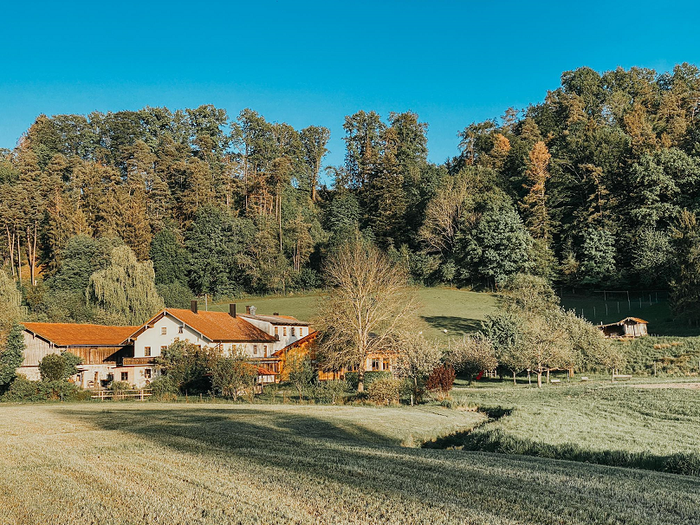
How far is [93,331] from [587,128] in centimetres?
7915

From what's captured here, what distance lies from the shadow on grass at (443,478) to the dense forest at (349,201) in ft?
183

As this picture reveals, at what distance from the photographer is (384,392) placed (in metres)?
31.7

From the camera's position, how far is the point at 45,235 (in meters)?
83.0

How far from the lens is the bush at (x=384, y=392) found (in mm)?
Answer: 31766

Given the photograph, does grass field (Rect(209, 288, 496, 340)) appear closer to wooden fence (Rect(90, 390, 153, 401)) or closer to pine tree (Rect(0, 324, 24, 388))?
wooden fence (Rect(90, 390, 153, 401))

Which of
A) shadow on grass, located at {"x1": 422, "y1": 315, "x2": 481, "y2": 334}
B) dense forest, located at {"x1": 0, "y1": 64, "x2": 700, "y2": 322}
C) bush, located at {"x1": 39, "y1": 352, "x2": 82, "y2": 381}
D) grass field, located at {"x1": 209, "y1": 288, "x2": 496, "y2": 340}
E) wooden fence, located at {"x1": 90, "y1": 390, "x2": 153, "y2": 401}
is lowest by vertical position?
wooden fence, located at {"x1": 90, "y1": 390, "x2": 153, "y2": 401}

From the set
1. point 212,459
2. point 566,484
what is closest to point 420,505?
point 566,484

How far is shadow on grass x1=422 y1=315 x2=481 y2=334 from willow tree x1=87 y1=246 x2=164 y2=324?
31.4 m

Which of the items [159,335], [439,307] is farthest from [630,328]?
[159,335]

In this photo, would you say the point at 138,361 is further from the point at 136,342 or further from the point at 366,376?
the point at 366,376

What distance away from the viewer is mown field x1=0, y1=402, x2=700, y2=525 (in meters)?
7.54

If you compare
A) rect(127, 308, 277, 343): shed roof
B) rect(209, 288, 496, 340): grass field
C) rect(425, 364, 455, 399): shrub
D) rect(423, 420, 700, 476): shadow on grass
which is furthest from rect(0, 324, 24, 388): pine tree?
rect(423, 420, 700, 476): shadow on grass

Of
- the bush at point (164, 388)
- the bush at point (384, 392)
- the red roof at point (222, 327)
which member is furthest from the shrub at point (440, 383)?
the red roof at point (222, 327)

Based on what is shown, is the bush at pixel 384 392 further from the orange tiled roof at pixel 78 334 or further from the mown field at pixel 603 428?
the orange tiled roof at pixel 78 334
